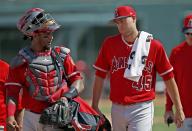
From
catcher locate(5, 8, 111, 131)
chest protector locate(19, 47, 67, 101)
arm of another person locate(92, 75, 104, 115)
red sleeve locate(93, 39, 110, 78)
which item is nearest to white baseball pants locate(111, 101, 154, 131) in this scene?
arm of another person locate(92, 75, 104, 115)

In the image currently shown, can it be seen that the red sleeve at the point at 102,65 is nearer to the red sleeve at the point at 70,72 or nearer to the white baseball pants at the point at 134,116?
the white baseball pants at the point at 134,116

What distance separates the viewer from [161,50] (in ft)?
26.4

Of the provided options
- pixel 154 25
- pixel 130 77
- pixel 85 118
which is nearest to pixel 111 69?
pixel 130 77

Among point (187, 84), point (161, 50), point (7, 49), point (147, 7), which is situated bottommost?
point (7, 49)

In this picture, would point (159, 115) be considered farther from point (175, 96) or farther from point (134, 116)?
point (134, 116)

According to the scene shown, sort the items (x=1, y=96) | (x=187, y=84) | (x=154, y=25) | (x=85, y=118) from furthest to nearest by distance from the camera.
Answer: (x=154, y=25) → (x=187, y=84) → (x=1, y=96) → (x=85, y=118)

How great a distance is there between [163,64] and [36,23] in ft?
5.13

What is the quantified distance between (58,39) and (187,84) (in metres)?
23.9

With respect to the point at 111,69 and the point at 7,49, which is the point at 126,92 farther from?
the point at 7,49

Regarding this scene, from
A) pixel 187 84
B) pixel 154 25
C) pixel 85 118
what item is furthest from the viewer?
pixel 154 25

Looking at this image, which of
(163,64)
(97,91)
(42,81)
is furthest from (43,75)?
(163,64)

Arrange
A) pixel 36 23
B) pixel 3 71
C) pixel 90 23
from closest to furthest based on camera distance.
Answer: pixel 36 23, pixel 3 71, pixel 90 23

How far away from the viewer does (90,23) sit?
32.6m

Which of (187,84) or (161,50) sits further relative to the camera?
(187,84)
